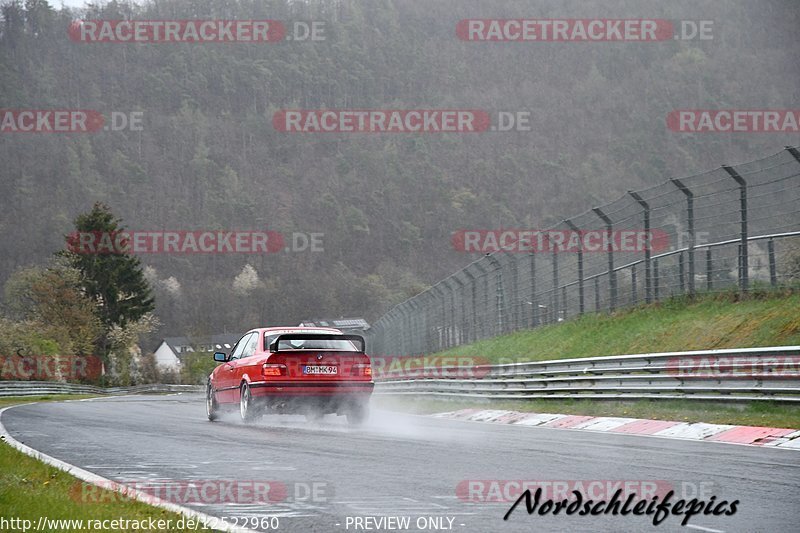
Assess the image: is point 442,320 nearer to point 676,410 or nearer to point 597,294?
point 597,294

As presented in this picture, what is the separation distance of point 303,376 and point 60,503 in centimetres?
923

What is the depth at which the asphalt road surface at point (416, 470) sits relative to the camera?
662 cm

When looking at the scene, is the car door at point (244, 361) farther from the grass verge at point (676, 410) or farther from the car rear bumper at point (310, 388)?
the grass verge at point (676, 410)

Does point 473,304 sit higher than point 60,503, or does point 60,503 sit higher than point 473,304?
point 473,304

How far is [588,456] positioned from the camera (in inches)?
410

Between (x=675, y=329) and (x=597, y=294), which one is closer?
(x=675, y=329)

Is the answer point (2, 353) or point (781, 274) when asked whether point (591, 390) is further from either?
point (2, 353)

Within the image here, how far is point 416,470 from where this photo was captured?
920cm

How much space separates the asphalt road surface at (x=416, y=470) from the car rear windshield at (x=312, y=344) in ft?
5.32

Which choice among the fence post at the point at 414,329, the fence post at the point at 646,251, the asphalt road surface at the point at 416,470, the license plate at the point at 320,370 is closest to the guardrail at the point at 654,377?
the asphalt road surface at the point at 416,470

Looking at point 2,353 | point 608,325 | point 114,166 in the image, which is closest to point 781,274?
point 608,325

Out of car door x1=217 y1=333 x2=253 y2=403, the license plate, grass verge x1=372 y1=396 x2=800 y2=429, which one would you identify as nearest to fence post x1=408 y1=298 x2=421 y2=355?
grass verge x1=372 y1=396 x2=800 y2=429

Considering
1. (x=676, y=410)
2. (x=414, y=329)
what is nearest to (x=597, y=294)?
(x=676, y=410)

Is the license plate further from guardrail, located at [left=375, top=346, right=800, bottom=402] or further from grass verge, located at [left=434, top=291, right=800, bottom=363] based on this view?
grass verge, located at [left=434, top=291, right=800, bottom=363]
